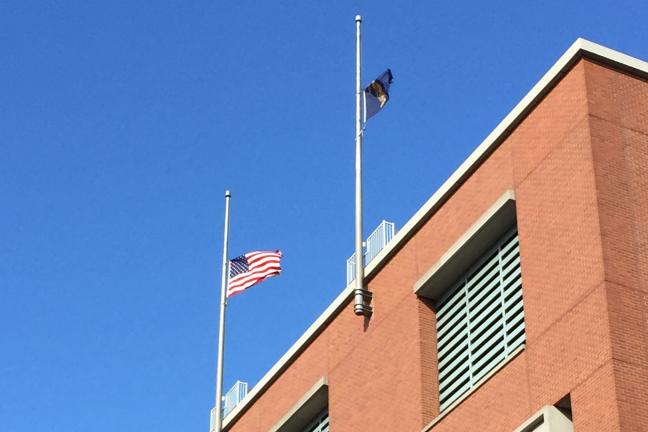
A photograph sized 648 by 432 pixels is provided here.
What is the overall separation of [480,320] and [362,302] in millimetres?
4464

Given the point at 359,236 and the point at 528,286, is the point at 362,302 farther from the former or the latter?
the point at 528,286

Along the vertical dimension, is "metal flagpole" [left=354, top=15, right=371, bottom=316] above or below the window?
above

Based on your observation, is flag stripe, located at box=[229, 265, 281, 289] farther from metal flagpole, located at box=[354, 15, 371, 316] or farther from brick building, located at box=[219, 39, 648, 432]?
brick building, located at box=[219, 39, 648, 432]

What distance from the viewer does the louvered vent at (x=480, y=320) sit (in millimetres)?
31234

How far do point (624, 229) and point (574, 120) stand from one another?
8.67 ft

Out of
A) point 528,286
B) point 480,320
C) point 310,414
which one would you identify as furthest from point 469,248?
point 310,414

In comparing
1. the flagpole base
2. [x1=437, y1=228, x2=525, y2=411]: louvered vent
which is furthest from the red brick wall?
the flagpole base

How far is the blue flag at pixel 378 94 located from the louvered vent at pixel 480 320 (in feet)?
26.4

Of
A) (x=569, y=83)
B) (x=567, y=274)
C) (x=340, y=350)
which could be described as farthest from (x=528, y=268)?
(x=340, y=350)

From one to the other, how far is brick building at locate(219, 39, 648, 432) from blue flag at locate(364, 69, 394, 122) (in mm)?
5579

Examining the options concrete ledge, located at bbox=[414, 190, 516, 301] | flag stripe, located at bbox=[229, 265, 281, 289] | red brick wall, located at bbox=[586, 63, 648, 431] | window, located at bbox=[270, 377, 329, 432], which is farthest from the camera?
flag stripe, located at bbox=[229, 265, 281, 289]

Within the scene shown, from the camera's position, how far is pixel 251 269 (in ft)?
141

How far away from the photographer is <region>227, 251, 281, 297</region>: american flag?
42.6m

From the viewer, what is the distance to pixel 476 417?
3044 cm
